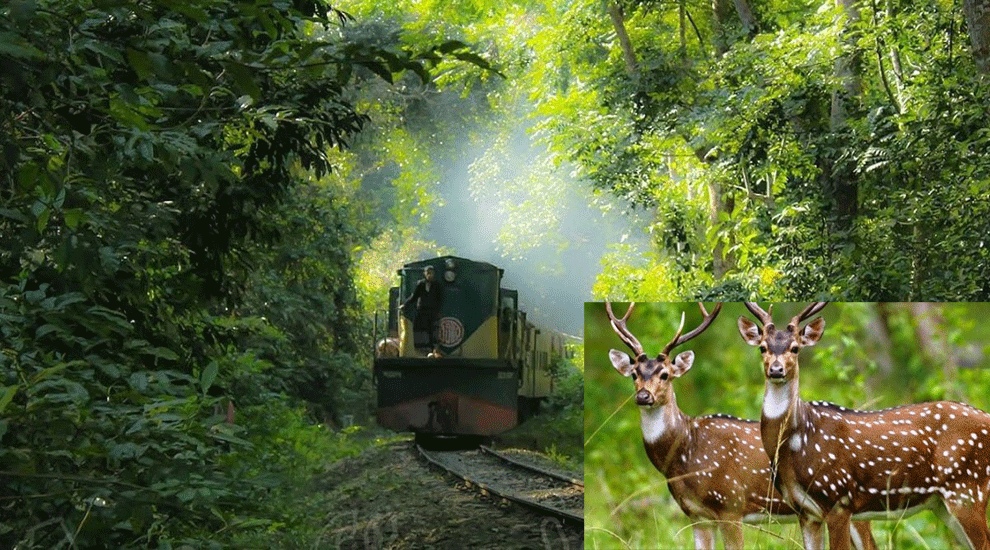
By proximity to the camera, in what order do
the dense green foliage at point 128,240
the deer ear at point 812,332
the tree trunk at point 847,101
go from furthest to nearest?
the tree trunk at point 847,101, the deer ear at point 812,332, the dense green foliage at point 128,240

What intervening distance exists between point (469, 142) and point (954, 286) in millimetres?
23625

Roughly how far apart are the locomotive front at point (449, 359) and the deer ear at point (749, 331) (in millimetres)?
12174

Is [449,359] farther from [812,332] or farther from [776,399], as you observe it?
[812,332]

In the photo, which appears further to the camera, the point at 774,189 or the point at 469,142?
the point at 469,142

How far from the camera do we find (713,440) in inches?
203

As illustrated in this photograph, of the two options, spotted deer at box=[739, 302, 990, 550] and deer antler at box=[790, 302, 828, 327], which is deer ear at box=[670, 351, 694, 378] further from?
deer antler at box=[790, 302, 828, 327]

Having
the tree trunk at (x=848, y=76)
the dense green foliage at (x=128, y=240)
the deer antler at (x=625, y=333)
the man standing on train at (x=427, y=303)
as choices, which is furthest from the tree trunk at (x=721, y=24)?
the deer antler at (x=625, y=333)

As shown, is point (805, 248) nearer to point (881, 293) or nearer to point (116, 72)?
point (881, 293)

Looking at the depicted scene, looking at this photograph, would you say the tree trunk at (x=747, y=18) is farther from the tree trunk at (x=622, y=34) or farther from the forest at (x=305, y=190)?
the tree trunk at (x=622, y=34)

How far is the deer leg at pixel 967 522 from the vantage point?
15.8 feet

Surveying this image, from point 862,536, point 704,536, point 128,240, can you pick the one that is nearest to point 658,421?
point 704,536

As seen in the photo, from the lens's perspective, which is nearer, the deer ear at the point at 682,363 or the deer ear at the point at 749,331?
the deer ear at the point at 749,331

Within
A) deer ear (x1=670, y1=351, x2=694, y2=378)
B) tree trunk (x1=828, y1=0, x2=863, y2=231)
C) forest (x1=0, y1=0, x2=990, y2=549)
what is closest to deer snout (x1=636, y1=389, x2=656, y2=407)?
deer ear (x1=670, y1=351, x2=694, y2=378)

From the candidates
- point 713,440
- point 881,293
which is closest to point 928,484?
point 713,440
